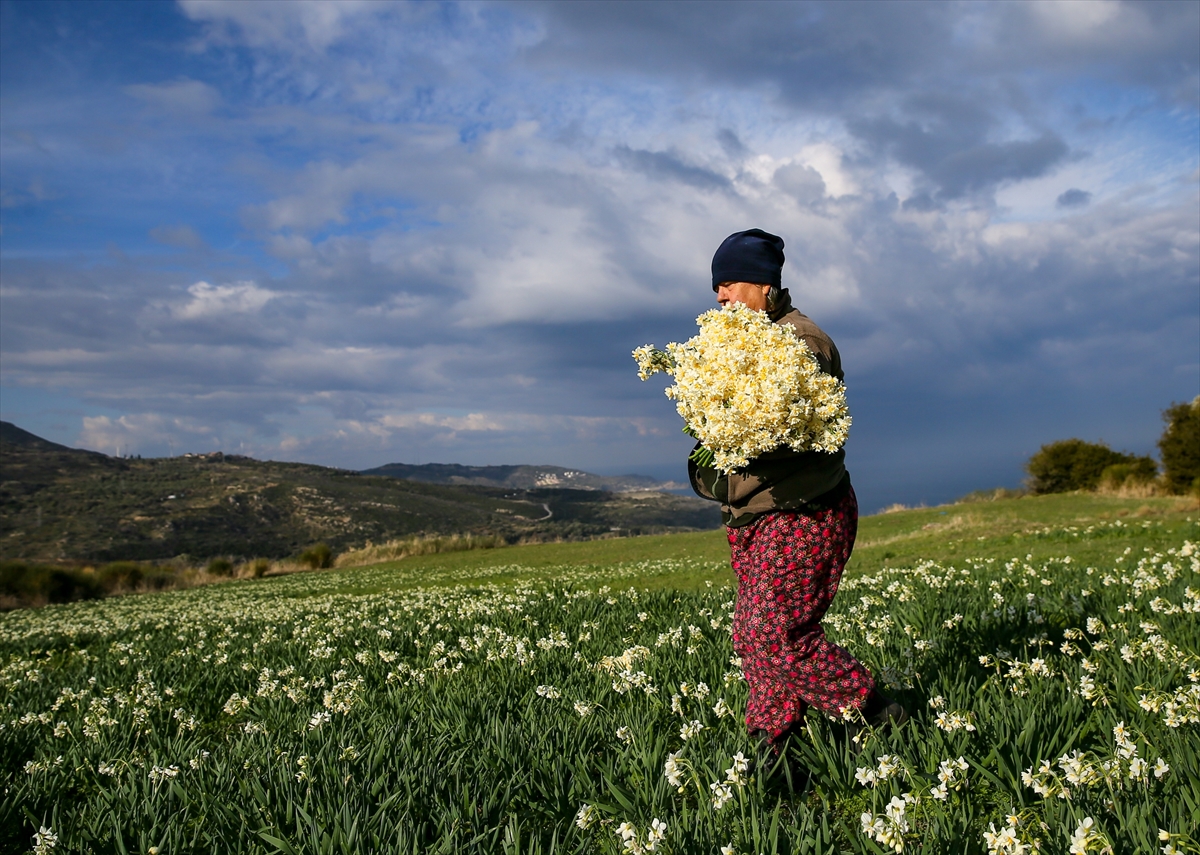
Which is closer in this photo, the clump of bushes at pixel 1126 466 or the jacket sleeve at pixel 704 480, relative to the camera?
the jacket sleeve at pixel 704 480

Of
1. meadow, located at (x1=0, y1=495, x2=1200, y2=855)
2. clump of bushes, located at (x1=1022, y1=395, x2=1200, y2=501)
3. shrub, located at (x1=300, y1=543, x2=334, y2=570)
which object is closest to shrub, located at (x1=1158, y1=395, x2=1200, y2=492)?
clump of bushes, located at (x1=1022, y1=395, x2=1200, y2=501)

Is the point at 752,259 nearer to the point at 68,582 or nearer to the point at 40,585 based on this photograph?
the point at 40,585

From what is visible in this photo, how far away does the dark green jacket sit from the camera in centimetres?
344

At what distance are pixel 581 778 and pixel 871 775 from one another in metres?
1.23

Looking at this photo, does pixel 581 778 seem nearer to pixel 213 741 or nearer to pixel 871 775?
pixel 871 775

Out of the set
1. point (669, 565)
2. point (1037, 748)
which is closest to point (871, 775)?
point (1037, 748)

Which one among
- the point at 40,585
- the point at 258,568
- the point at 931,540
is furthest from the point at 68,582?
the point at 931,540

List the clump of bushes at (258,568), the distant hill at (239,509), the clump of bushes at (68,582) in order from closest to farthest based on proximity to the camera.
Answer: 1. the clump of bushes at (68,582)
2. the clump of bushes at (258,568)
3. the distant hill at (239,509)

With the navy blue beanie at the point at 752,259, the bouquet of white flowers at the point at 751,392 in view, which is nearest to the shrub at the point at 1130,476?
the navy blue beanie at the point at 752,259

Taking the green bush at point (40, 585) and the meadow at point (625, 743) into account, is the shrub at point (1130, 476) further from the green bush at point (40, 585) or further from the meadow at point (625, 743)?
the green bush at point (40, 585)

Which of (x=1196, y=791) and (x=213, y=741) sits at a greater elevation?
(x=1196, y=791)

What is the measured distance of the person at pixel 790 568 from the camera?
349 cm

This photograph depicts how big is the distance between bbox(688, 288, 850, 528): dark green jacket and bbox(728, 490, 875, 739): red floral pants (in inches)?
4.7

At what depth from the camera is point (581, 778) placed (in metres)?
3.19
